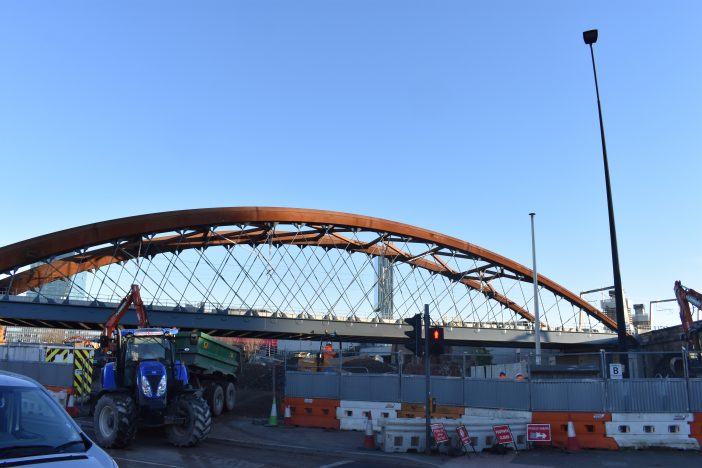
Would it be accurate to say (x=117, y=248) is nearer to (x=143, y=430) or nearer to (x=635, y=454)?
(x=143, y=430)

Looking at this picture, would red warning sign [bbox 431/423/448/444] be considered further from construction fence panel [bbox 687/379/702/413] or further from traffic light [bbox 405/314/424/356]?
construction fence panel [bbox 687/379/702/413]

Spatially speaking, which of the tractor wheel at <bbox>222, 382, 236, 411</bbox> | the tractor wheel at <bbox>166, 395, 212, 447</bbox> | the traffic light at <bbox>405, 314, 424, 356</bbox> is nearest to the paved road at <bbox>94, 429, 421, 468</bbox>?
the tractor wheel at <bbox>166, 395, 212, 447</bbox>

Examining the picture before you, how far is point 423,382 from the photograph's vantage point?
66.1ft

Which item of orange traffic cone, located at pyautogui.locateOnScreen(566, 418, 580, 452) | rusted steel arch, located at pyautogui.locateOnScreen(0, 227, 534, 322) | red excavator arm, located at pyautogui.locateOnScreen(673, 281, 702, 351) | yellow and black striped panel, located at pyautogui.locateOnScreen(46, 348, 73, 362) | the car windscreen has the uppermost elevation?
rusted steel arch, located at pyautogui.locateOnScreen(0, 227, 534, 322)

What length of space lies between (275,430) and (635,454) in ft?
36.9

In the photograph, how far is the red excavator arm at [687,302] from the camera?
1474 inches

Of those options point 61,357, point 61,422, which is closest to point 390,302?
point 61,357

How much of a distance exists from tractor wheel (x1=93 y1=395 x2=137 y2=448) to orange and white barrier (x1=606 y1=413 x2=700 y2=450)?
12703mm

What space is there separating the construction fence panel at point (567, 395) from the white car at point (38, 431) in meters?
14.9

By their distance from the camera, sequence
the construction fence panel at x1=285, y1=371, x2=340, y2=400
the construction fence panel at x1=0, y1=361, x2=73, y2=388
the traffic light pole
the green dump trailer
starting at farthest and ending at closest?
the construction fence panel at x1=0, y1=361, x2=73, y2=388, the green dump trailer, the construction fence panel at x1=285, y1=371, x2=340, y2=400, the traffic light pole

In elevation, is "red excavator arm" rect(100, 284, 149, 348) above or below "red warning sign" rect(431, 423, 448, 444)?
above

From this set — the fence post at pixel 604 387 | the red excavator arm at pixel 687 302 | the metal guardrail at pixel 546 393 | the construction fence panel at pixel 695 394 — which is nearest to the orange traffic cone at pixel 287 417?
the metal guardrail at pixel 546 393

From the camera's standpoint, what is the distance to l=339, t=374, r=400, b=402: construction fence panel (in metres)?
20.8

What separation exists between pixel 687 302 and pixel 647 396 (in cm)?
2564
